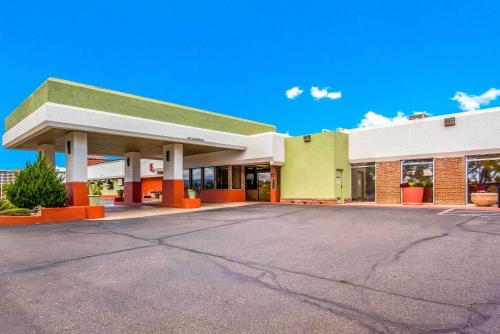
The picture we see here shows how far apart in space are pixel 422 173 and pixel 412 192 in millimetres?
1407

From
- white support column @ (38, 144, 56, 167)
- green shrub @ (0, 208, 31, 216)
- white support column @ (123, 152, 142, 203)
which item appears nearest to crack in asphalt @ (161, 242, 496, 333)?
green shrub @ (0, 208, 31, 216)

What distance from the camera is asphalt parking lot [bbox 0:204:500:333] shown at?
11.8 ft

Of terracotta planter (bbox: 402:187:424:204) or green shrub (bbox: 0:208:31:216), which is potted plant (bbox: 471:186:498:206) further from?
green shrub (bbox: 0:208:31:216)

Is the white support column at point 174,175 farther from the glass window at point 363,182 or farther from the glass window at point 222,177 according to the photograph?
the glass window at point 363,182

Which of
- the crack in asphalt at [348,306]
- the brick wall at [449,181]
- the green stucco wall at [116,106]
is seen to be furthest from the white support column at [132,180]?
the brick wall at [449,181]

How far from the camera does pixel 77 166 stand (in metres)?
15.1

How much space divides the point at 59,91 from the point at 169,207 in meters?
9.24

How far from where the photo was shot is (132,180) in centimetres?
2470

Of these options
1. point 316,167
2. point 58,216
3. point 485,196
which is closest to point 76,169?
point 58,216

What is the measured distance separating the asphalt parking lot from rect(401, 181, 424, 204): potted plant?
9.42m

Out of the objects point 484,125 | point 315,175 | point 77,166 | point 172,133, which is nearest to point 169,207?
point 172,133

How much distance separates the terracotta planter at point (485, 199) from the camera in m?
15.3

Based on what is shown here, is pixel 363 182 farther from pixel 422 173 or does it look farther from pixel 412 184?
pixel 422 173

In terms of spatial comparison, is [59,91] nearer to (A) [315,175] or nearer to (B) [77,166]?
(B) [77,166]
